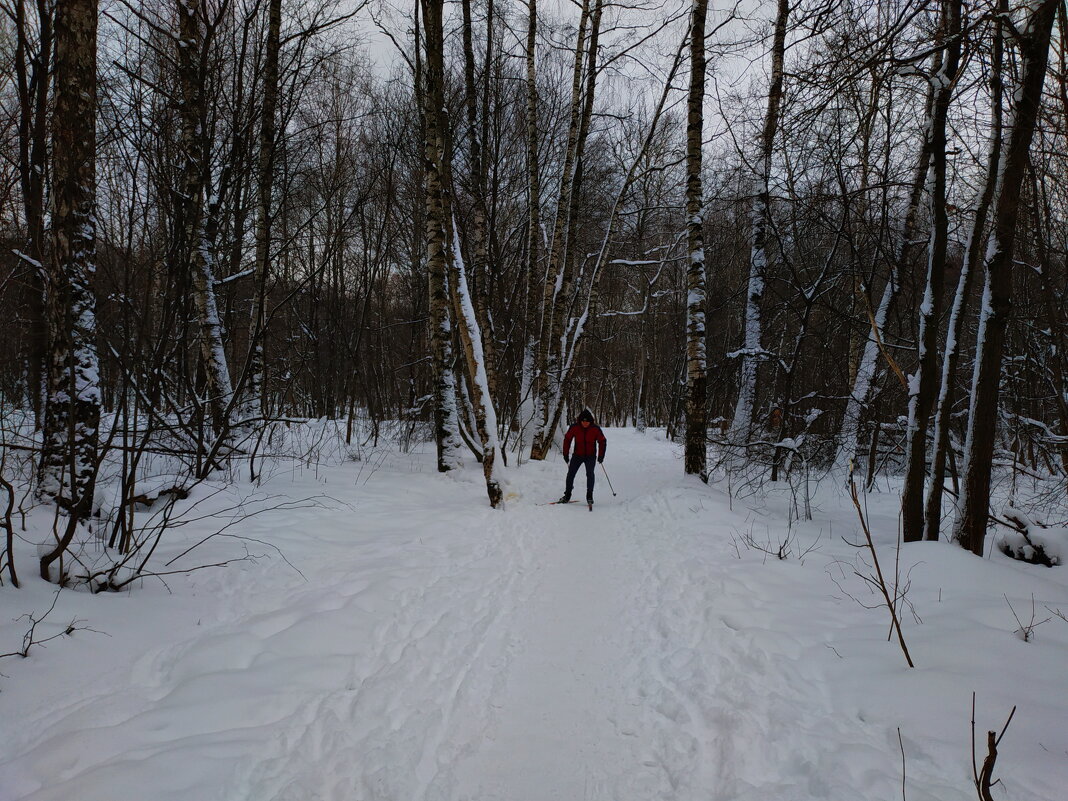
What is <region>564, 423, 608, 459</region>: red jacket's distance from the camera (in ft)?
27.1

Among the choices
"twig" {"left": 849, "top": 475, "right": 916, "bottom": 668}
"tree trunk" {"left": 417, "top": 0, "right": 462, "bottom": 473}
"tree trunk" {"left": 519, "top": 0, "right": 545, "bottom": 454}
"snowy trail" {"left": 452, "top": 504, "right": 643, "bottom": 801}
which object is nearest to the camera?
"twig" {"left": 849, "top": 475, "right": 916, "bottom": 668}

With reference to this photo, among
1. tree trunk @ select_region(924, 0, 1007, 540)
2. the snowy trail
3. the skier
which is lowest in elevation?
the snowy trail

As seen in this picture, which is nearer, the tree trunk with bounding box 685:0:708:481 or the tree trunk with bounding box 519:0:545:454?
the tree trunk with bounding box 685:0:708:481

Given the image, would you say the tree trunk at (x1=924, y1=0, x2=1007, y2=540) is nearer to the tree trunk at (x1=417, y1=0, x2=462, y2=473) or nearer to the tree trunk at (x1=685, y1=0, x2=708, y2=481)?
the tree trunk at (x1=685, y1=0, x2=708, y2=481)

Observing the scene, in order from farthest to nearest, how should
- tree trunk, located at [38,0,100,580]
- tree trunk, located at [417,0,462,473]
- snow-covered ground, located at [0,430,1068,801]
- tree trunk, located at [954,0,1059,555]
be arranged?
tree trunk, located at [417,0,462,473], tree trunk, located at [954,0,1059,555], tree trunk, located at [38,0,100,580], snow-covered ground, located at [0,430,1068,801]

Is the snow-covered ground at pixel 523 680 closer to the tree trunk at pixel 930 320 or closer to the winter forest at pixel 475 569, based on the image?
the winter forest at pixel 475 569

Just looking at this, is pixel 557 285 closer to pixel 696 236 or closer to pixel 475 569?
pixel 696 236

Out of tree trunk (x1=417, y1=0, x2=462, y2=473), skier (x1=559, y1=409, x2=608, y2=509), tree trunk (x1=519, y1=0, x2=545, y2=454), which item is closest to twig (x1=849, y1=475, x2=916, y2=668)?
skier (x1=559, y1=409, x2=608, y2=509)

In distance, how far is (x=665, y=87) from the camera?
1070 cm

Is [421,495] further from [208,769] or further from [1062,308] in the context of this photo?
[1062,308]

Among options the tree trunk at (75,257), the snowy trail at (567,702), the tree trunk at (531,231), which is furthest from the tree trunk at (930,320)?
the tree trunk at (531,231)

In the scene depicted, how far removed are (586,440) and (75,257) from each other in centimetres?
674

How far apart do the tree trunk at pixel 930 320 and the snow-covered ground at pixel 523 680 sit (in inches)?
33.0

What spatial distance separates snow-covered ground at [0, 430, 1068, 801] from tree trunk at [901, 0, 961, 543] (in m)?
0.84
